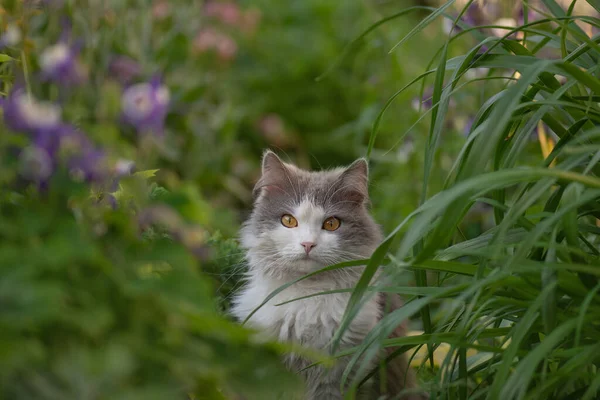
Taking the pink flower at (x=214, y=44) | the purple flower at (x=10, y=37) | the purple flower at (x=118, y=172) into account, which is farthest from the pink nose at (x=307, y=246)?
the pink flower at (x=214, y=44)

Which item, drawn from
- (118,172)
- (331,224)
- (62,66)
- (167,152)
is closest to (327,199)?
(331,224)

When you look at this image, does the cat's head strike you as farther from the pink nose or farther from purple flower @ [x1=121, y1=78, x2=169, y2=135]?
purple flower @ [x1=121, y1=78, x2=169, y2=135]

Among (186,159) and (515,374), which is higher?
(186,159)

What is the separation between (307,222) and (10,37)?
109 cm

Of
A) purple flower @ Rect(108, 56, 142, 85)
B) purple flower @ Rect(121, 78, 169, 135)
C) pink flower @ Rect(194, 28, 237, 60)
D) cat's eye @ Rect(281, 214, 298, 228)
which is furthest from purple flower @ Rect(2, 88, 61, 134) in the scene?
pink flower @ Rect(194, 28, 237, 60)

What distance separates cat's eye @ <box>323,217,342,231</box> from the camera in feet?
7.88

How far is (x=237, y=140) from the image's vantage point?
5.53 meters

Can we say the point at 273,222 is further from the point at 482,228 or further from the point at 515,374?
the point at 482,228

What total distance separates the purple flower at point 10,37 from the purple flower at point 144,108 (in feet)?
1.30

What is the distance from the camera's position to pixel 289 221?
2.43 m

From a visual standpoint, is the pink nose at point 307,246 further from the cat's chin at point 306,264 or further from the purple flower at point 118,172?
the purple flower at point 118,172

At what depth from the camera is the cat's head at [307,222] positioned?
2309 millimetres

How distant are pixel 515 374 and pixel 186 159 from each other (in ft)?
11.0

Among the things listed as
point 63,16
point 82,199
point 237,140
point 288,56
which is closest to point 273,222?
point 82,199
